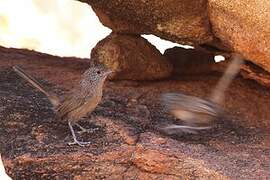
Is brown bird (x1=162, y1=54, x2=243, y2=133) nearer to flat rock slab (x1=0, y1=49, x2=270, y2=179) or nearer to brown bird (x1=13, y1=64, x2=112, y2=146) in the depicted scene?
flat rock slab (x1=0, y1=49, x2=270, y2=179)

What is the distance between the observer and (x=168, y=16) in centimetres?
670

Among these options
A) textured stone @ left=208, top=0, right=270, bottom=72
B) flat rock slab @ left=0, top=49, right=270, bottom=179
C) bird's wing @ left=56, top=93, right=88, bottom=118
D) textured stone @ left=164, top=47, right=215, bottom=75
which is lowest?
flat rock slab @ left=0, top=49, right=270, bottom=179

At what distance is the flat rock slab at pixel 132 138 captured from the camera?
5.84 m

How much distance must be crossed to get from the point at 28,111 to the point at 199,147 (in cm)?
164

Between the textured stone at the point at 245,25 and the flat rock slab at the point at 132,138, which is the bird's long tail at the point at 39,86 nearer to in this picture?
the flat rock slab at the point at 132,138

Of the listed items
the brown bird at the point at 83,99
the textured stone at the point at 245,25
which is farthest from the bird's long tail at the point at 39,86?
the textured stone at the point at 245,25

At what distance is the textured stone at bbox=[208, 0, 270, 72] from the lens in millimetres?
6160

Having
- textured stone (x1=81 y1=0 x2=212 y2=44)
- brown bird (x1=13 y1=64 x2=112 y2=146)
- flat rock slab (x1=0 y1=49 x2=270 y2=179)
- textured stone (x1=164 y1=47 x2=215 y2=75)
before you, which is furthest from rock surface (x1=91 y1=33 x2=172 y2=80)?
brown bird (x1=13 y1=64 x2=112 y2=146)

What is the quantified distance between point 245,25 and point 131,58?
1.53 metres

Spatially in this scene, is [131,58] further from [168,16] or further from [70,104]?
[70,104]

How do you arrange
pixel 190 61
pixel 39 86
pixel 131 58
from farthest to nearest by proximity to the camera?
pixel 190 61
pixel 131 58
pixel 39 86

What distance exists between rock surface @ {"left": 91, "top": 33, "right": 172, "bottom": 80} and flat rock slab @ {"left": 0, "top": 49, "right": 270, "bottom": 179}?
10 cm

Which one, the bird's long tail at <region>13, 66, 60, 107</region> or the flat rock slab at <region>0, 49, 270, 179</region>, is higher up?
the bird's long tail at <region>13, 66, 60, 107</region>

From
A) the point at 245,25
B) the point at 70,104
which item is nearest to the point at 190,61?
the point at 245,25
